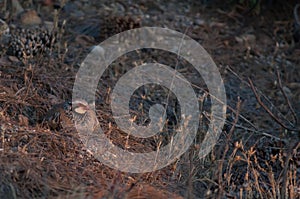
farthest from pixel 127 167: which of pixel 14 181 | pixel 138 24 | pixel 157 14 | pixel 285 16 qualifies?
pixel 285 16

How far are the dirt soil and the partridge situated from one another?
0.17 feet

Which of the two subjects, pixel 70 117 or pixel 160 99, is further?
pixel 160 99

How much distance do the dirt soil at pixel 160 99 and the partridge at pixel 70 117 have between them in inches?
2.1

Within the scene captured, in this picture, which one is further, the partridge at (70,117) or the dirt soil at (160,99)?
the partridge at (70,117)

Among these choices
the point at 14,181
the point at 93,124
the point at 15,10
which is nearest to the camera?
the point at 14,181

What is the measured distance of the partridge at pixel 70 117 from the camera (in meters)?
3.53

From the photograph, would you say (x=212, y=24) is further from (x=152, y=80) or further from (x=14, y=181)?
(x=14, y=181)

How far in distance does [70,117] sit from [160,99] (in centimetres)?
94

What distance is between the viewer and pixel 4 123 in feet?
11.0

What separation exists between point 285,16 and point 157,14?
112cm

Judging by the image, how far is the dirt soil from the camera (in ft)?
9.96

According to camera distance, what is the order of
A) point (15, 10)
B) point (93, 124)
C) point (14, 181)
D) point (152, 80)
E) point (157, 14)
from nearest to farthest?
point (14, 181), point (93, 124), point (152, 80), point (15, 10), point (157, 14)

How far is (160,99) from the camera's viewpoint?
4332 millimetres

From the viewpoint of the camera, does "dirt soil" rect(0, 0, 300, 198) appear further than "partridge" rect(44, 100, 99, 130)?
No
